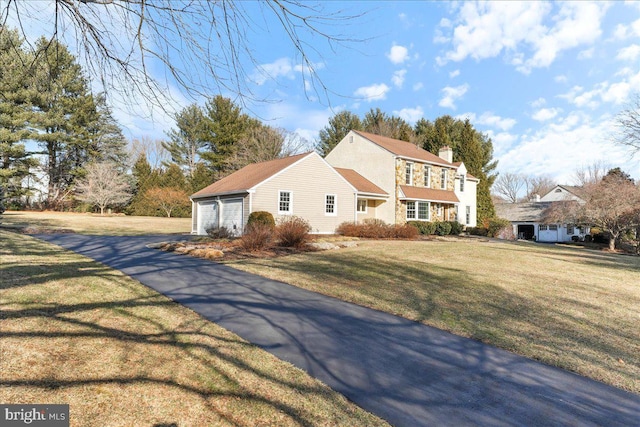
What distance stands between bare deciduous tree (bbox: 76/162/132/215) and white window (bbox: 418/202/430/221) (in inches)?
1336

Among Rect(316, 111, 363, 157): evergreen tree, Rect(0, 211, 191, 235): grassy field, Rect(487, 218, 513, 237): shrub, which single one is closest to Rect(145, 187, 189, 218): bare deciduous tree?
Rect(0, 211, 191, 235): grassy field

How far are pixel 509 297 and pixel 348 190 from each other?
53.4 feet

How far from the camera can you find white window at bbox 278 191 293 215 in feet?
66.8

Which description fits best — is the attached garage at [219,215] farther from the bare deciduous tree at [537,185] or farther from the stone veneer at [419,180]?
the bare deciduous tree at [537,185]

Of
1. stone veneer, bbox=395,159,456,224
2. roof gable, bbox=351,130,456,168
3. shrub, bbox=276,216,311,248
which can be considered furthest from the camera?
roof gable, bbox=351,130,456,168

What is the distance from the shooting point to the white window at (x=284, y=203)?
66.8ft

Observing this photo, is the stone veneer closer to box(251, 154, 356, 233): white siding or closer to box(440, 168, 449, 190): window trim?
box(440, 168, 449, 190): window trim

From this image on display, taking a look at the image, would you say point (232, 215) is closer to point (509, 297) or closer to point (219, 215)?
point (219, 215)

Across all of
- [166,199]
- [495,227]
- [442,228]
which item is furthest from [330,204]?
[166,199]

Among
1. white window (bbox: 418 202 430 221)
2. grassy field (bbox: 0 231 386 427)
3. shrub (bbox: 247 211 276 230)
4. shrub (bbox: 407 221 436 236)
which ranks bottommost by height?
grassy field (bbox: 0 231 386 427)

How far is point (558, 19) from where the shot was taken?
1102cm

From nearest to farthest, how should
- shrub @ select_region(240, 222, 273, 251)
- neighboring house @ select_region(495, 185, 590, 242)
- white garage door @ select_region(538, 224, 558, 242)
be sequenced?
shrub @ select_region(240, 222, 273, 251) → neighboring house @ select_region(495, 185, 590, 242) → white garage door @ select_region(538, 224, 558, 242)

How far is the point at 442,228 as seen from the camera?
2723 centimetres

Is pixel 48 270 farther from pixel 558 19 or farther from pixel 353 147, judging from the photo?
pixel 353 147
